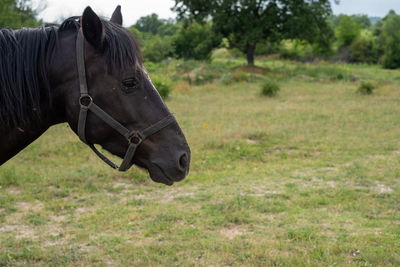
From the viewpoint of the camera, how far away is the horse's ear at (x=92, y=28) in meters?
1.80

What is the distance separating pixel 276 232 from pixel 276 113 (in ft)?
23.7

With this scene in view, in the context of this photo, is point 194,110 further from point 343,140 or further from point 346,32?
point 346,32

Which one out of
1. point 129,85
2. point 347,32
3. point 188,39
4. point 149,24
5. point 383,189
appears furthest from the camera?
point 149,24

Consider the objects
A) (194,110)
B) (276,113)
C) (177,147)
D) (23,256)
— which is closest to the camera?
(177,147)

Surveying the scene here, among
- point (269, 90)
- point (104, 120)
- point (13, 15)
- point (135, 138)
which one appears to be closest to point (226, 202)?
point (135, 138)

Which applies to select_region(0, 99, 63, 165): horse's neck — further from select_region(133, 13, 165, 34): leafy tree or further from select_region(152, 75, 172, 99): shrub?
select_region(133, 13, 165, 34): leafy tree

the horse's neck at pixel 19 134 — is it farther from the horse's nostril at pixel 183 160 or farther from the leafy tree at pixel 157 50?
the leafy tree at pixel 157 50

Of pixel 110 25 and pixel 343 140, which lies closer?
pixel 110 25

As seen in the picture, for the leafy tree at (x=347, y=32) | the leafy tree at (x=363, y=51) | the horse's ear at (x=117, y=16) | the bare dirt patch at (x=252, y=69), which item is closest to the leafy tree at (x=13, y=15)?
the horse's ear at (x=117, y=16)

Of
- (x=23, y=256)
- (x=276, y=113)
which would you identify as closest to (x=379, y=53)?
(x=276, y=113)

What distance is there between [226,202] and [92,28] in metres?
3.17

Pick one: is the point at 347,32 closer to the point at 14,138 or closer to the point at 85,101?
the point at 85,101

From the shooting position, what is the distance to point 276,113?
35.0ft

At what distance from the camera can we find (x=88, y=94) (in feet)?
6.42
